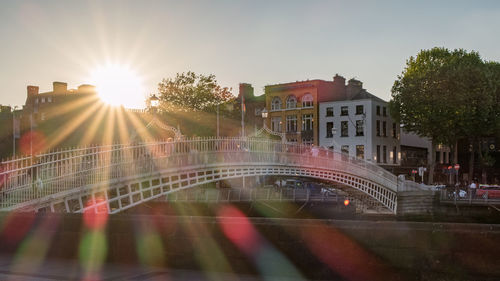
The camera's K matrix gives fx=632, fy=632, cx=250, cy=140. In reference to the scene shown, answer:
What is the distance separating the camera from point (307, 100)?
8044 cm

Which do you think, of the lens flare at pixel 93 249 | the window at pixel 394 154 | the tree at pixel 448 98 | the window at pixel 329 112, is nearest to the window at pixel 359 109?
the window at pixel 329 112

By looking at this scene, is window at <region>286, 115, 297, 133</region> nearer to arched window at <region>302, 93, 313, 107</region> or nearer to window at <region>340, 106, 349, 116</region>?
arched window at <region>302, 93, 313, 107</region>

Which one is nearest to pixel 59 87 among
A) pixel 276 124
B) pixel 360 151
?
pixel 276 124

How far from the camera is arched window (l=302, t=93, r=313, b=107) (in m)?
80.2

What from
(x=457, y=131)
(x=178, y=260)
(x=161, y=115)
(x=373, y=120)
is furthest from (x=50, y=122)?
(x=178, y=260)

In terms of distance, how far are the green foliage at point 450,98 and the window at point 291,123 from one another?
566 inches

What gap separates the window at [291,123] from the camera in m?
81.2

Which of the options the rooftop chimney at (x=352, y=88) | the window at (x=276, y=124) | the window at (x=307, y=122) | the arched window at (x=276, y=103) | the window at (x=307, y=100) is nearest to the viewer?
the window at (x=307, y=122)

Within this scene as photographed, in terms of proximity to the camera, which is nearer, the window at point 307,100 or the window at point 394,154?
the window at point 307,100

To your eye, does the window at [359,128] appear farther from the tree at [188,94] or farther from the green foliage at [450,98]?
the tree at [188,94]

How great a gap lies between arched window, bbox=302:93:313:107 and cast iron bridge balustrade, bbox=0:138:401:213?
3523cm

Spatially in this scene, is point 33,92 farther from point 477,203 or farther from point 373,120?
point 477,203

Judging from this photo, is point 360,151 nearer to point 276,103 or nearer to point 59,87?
point 276,103

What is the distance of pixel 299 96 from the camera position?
266ft
